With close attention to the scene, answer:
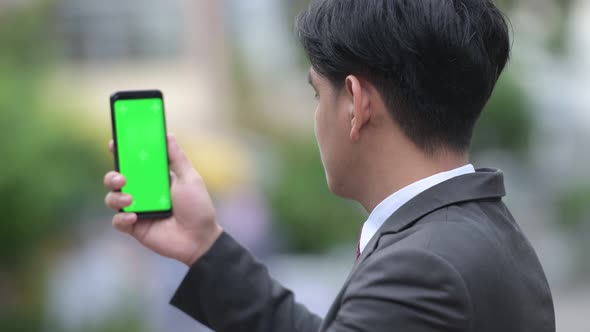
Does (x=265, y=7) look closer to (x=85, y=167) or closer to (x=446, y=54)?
(x=85, y=167)

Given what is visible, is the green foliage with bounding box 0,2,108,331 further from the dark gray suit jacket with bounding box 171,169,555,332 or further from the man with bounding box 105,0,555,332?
the dark gray suit jacket with bounding box 171,169,555,332

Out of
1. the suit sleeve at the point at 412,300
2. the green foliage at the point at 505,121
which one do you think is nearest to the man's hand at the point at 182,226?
the suit sleeve at the point at 412,300

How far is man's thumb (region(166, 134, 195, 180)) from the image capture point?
6.23ft

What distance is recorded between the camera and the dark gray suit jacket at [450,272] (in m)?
1.28

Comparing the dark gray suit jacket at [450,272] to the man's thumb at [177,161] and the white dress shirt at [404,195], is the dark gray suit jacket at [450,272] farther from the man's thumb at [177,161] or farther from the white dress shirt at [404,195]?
the man's thumb at [177,161]

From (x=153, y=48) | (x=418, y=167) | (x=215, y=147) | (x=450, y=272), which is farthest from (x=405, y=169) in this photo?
(x=153, y=48)

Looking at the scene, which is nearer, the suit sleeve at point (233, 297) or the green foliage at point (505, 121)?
the suit sleeve at point (233, 297)

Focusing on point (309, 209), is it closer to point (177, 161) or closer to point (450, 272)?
point (177, 161)

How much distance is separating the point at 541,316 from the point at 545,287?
66mm

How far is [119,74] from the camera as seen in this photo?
533 inches

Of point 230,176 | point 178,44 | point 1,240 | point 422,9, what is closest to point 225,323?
point 422,9

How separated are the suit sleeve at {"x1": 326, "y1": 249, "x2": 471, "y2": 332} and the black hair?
0.88 feet

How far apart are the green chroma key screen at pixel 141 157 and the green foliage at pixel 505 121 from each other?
22.2ft

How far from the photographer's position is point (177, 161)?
1.91 meters
